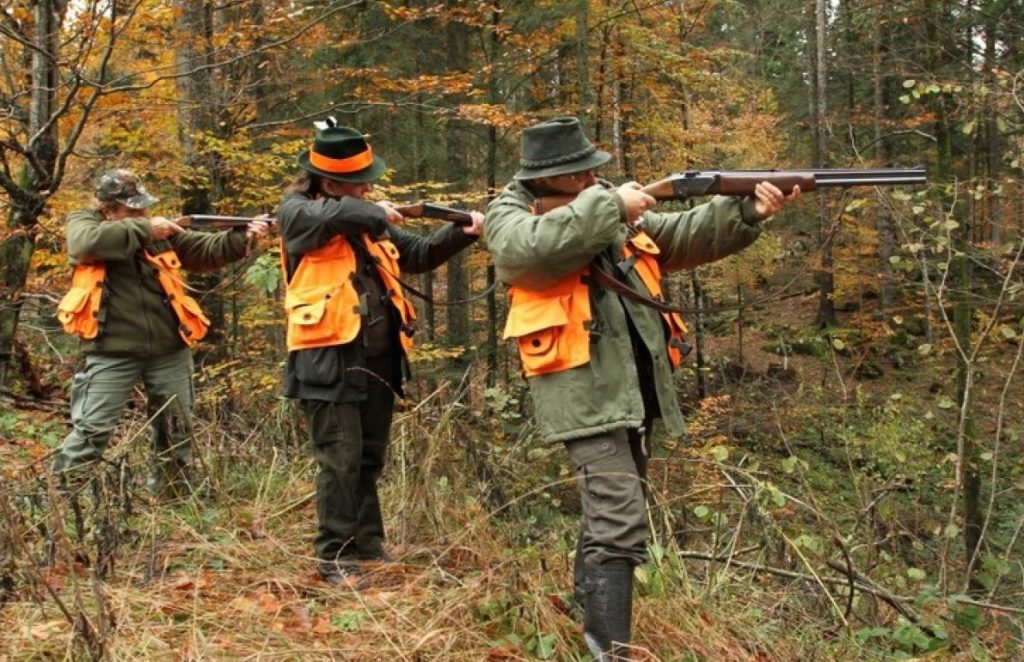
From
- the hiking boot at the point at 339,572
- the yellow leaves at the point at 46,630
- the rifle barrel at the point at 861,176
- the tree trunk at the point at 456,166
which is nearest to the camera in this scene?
the yellow leaves at the point at 46,630

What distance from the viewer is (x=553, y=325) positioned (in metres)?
3.43

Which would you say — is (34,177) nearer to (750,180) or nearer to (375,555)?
(375,555)

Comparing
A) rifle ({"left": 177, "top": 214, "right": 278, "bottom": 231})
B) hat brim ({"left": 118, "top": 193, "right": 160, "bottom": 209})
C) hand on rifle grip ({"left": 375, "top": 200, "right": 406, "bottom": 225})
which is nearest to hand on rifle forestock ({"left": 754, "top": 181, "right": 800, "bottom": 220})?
hand on rifle grip ({"left": 375, "top": 200, "right": 406, "bottom": 225})

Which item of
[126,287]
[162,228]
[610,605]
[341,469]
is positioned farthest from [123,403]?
[610,605]

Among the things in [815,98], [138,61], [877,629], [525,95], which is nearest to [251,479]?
[877,629]

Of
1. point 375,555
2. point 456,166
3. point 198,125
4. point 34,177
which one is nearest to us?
point 375,555

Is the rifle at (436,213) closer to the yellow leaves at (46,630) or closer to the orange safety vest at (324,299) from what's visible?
the orange safety vest at (324,299)

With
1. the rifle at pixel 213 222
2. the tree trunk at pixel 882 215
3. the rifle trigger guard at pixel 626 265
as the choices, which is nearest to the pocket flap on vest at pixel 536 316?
the rifle trigger guard at pixel 626 265

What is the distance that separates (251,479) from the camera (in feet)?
19.2

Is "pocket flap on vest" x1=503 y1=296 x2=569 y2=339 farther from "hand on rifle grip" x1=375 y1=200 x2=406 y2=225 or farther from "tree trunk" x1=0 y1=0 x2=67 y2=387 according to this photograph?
"tree trunk" x1=0 y1=0 x2=67 y2=387

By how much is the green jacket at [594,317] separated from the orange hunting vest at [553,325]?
0.04m

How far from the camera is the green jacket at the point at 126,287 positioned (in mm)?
5500

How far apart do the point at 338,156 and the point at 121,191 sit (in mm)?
2120

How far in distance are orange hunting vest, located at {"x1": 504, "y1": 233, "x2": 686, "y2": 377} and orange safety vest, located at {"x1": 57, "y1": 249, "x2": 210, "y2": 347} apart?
10.5ft
